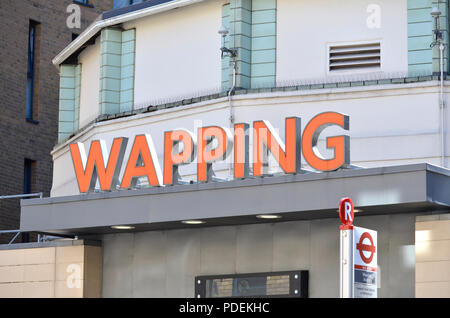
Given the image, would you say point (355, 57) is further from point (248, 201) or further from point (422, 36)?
point (248, 201)

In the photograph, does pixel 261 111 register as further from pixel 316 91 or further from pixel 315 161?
pixel 315 161

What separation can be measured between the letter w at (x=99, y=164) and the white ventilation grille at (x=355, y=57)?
237 inches

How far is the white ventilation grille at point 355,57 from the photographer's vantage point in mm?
28844

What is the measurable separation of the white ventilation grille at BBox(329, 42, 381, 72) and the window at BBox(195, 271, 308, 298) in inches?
238

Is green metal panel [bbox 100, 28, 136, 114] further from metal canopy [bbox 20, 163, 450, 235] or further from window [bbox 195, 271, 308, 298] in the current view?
window [bbox 195, 271, 308, 298]

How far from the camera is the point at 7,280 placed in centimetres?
3017

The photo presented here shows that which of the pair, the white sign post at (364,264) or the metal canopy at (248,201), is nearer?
the white sign post at (364,264)

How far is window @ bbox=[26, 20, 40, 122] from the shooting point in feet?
140

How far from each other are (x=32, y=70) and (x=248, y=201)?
2001 centimetres

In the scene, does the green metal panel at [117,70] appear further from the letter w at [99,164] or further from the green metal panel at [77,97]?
the letter w at [99,164]

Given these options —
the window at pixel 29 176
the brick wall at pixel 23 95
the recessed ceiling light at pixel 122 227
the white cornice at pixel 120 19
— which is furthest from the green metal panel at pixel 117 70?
the window at pixel 29 176

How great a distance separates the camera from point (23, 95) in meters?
42.1

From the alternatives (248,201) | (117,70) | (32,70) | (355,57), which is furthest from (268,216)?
(32,70)

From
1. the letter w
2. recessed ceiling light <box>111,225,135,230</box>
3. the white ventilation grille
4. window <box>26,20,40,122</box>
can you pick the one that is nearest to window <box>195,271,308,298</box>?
recessed ceiling light <box>111,225,135,230</box>
